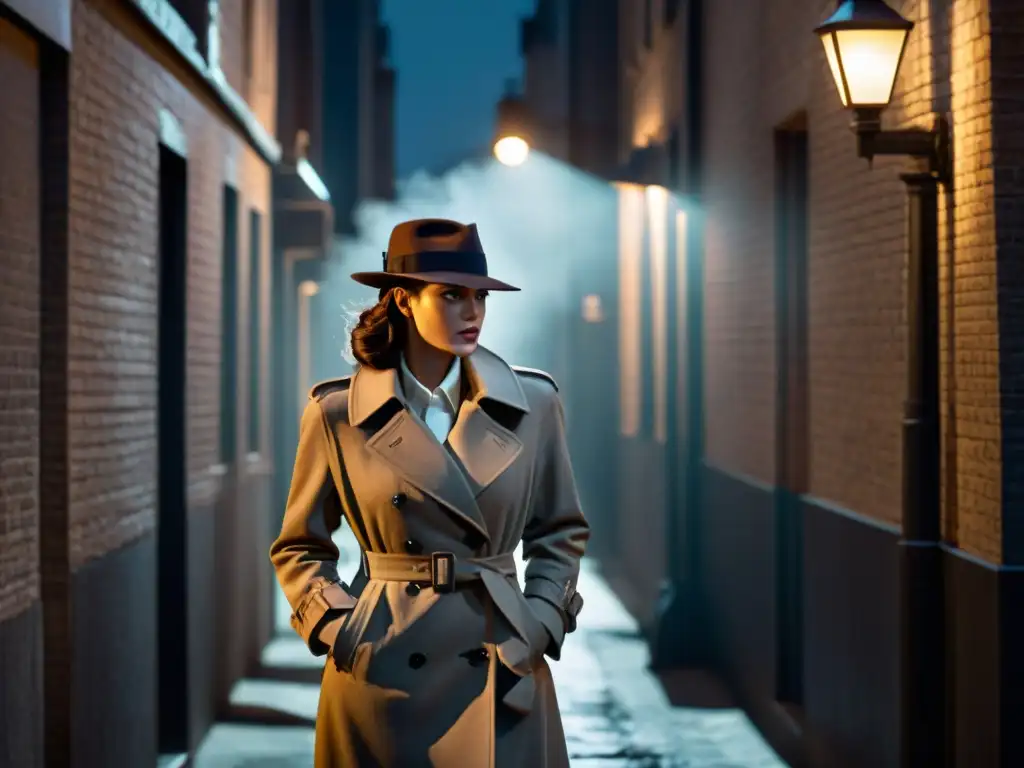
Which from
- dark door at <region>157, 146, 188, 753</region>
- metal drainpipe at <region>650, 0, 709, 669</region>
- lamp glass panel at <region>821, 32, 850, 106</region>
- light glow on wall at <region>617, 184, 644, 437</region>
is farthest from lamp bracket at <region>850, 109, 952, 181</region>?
light glow on wall at <region>617, 184, 644, 437</region>

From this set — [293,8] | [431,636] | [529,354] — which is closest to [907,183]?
[431,636]

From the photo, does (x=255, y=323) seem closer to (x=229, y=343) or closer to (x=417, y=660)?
(x=229, y=343)

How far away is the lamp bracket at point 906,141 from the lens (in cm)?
636

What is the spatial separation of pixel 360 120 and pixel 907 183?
34.5 m

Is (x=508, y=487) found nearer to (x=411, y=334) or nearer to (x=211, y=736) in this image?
(x=411, y=334)

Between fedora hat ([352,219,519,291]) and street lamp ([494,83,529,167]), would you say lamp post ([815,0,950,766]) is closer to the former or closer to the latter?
fedora hat ([352,219,519,291])

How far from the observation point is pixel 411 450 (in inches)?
178

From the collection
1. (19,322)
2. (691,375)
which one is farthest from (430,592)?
(691,375)

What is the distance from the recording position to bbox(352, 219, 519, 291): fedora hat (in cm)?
457

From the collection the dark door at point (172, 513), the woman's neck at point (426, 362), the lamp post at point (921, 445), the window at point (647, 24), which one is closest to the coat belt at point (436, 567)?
the woman's neck at point (426, 362)

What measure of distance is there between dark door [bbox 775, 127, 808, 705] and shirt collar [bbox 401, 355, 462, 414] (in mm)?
5649

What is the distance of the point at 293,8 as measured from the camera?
66.9ft

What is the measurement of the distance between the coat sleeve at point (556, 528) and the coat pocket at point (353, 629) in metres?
0.43

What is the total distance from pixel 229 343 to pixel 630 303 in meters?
7.40
